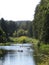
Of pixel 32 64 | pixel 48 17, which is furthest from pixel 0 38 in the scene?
pixel 32 64

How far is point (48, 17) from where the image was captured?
71.4 metres

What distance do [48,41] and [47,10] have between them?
53056mm

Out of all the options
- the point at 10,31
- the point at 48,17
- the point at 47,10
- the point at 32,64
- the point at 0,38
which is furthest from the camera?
the point at 10,31

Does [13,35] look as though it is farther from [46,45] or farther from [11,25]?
[46,45]

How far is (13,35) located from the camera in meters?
170

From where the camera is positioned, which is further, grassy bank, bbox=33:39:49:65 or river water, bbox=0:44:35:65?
river water, bbox=0:44:35:65

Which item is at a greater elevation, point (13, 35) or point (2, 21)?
point (2, 21)

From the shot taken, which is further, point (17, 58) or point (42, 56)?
point (17, 58)

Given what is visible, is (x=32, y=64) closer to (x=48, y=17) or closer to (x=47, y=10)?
(x=47, y=10)

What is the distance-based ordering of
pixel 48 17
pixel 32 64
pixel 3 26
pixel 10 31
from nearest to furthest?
1. pixel 32 64
2. pixel 48 17
3. pixel 3 26
4. pixel 10 31

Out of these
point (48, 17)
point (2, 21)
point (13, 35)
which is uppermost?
point (48, 17)

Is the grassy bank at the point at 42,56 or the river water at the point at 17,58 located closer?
the grassy bank at the point at 42,56

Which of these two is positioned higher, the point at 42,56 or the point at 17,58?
the point at 42,56

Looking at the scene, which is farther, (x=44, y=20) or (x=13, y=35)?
(x=13, y=35)
